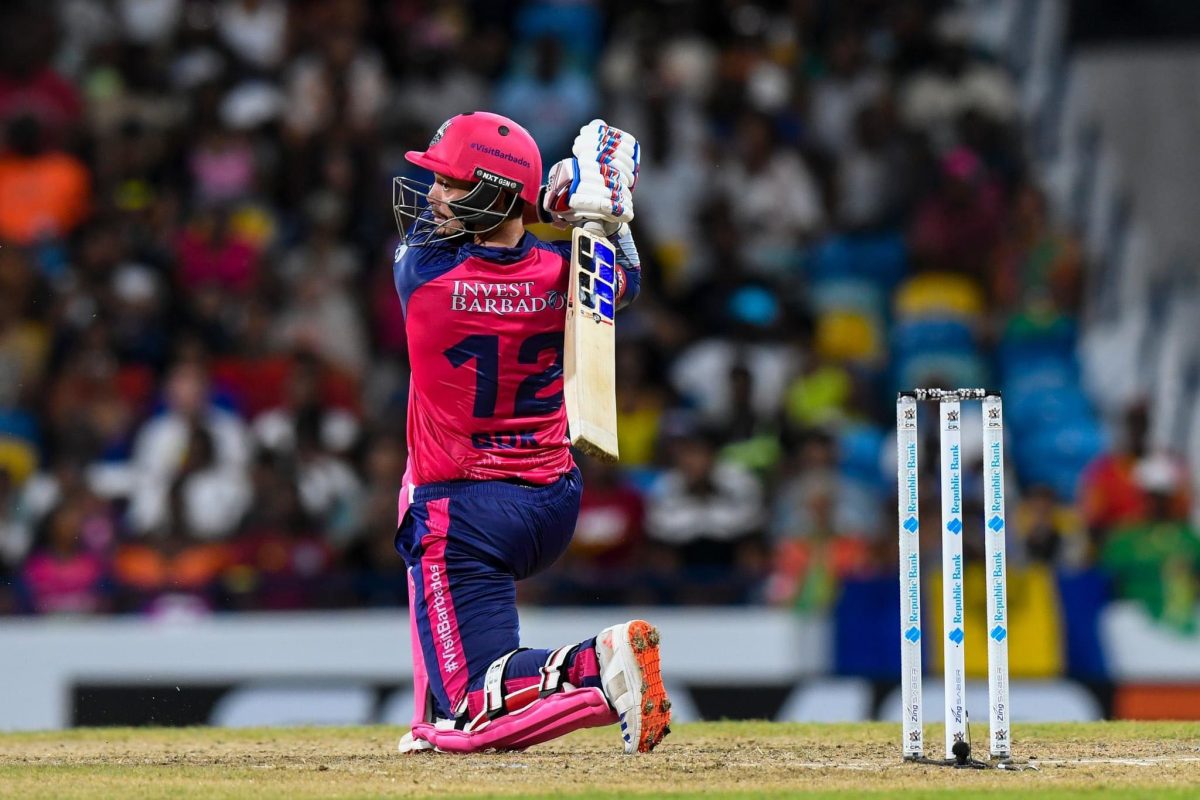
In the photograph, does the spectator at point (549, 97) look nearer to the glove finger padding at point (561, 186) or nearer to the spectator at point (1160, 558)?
the spectator at point (1160, 558)

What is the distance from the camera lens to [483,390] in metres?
7.62

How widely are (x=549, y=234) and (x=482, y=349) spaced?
6.39 metres

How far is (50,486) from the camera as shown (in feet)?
43.4

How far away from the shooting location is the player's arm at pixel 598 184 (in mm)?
7484

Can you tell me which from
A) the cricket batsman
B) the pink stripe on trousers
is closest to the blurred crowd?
the cricket batsman

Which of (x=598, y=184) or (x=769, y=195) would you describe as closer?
(x=598, y=184)

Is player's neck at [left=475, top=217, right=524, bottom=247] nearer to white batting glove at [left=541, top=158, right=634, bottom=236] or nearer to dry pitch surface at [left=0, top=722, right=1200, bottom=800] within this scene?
white batting glove at [left=541, top=158, right=634, bottom=236]

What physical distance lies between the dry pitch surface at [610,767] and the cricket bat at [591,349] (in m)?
1.13

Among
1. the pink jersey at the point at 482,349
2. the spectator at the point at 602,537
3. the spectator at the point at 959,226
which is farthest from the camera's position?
the spectator at the point at 959,226

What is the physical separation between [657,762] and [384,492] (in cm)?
578

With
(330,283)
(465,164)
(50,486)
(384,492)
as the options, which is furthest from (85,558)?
(465,164)

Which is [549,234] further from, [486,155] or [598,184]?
[598,184]

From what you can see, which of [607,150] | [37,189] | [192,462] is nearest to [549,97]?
[37,189]

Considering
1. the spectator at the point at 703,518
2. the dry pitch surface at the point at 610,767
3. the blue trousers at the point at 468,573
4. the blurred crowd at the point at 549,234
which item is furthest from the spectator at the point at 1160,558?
the blue trousers at the point at 468,573
